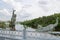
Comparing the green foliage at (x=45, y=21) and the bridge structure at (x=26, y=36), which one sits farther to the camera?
the green foliage at (x=45, y=21)

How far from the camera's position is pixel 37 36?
6.30 metres

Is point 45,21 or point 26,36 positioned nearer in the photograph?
point 26,36

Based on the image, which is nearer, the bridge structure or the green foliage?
the bridge structure

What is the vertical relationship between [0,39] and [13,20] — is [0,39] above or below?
below

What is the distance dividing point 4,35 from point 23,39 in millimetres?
1789

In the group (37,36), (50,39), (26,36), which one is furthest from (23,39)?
(50,39)

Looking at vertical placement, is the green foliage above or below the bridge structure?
above

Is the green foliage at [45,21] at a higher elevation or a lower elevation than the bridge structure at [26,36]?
higher

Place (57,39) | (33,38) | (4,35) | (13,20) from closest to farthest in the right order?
(57,39) < (33,38) < (4,35) < (13,20)

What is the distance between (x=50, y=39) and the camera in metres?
6.10

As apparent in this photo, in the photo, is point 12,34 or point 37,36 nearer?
point 37,36

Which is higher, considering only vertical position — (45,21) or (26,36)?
(45,21)

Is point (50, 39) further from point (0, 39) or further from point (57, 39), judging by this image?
point (0, 39)

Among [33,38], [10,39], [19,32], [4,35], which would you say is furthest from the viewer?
[4,35]
